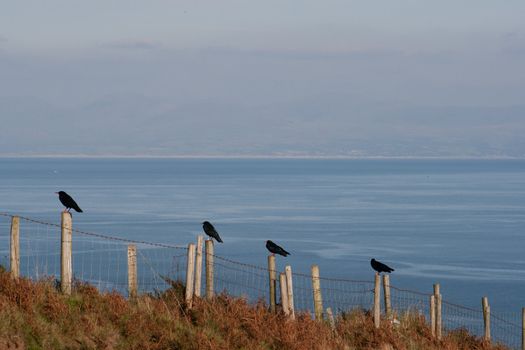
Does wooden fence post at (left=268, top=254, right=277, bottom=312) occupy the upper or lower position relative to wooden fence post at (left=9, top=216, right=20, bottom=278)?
lower

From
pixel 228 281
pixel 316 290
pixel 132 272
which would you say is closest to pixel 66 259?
pixel 132 272

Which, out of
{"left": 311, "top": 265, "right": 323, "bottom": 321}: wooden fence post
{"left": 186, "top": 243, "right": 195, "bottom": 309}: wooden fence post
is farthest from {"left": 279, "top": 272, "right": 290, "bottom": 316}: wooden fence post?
{"left": 186, "top": 243, "right": 195, "bottom": 309}: wooden fence post

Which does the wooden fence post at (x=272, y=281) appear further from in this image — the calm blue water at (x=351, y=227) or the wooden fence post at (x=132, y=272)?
the calm blue water at (x=351, y=227)

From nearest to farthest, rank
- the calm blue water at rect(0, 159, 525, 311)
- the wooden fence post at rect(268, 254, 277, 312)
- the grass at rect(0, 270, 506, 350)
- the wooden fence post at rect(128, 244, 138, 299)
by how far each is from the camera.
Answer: the grass at rect(0, 270, 506, 350) < the wooden fence post at rect(128, 244, 138, 299) < the wooden fence post at rect(268, 254, 277, 312) < the calm blue water at rect(0, 159, 525, 311)

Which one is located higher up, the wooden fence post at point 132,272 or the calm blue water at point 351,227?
the wooden fence post at point 132,272

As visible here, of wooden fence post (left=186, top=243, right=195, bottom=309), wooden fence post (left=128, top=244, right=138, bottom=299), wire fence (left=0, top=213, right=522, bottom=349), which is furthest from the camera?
wire fence (left=0, top=213, right=522, bottom=349)

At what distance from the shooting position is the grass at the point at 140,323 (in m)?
13.9

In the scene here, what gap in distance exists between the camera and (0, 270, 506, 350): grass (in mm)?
13867

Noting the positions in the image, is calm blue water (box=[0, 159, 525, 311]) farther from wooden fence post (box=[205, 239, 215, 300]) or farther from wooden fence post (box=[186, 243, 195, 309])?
wooden fence post (box=[186, 243, 195, 309])

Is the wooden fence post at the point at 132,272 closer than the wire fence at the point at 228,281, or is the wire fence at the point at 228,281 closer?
the wooden fence post at the point at 132,272

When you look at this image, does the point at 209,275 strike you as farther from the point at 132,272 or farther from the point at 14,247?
the point at 14,247

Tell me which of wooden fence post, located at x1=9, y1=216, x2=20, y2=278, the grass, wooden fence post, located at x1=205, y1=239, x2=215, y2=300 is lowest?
the grass

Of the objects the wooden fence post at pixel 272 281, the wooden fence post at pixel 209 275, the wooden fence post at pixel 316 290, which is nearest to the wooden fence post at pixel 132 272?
the wooden fence post at pixel 209 275

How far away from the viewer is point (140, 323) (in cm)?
1494
